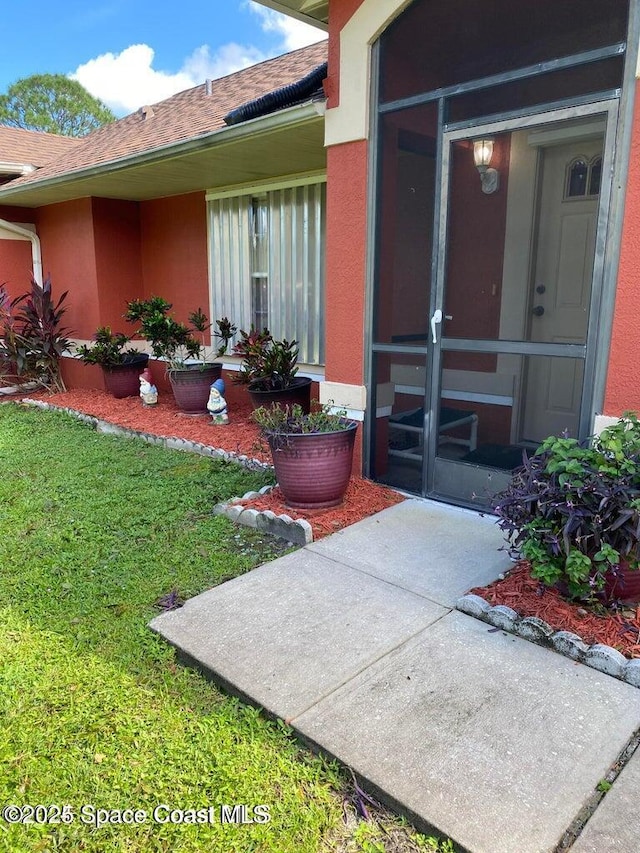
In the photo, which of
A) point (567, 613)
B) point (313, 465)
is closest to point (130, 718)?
point (567, 613)

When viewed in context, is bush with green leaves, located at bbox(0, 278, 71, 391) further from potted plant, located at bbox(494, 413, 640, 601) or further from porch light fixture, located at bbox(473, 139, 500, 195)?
potted plant, located at bbox(494, 413, 640, 601)

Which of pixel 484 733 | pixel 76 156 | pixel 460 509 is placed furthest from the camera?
pixel 76 156

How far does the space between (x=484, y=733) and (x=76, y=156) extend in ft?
30.0

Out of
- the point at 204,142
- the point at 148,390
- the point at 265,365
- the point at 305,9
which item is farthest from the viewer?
the point at 148,390

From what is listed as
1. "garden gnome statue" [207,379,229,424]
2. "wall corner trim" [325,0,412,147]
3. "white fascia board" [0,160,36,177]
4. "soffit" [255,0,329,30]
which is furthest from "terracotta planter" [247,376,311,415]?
"white fascia board" [0,160,36,177]

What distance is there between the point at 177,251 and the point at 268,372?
3405 mm

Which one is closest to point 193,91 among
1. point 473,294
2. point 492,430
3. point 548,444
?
point 473,294

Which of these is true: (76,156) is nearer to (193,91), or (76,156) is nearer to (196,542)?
(193,91)

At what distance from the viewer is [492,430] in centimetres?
406

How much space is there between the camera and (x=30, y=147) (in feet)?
36.2

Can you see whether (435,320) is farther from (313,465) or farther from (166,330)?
(166,330)

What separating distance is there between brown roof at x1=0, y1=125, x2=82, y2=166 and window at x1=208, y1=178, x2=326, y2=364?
4429mm

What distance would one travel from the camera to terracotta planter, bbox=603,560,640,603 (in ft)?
8.27

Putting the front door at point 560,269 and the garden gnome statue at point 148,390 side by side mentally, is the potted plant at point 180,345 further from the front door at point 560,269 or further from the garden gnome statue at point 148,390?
the front door at point 560,269
